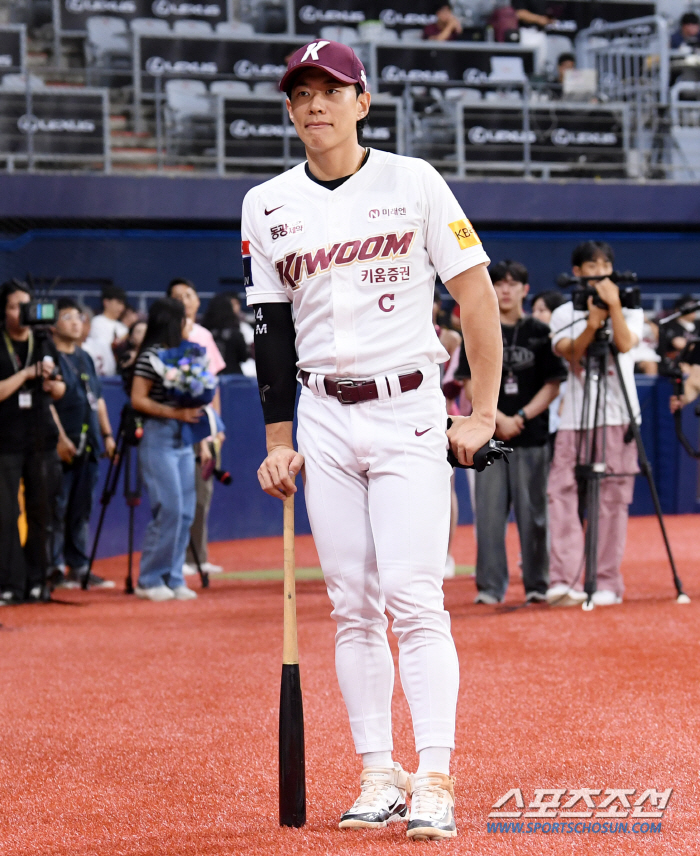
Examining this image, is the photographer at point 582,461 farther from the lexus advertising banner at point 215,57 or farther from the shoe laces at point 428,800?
the lexus advertising banner at point 215,57

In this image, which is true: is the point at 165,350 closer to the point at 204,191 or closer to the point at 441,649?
the point at 441,649

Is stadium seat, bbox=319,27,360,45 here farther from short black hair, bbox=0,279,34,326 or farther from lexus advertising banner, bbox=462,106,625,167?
short black hair, bbox=0,279,34,326

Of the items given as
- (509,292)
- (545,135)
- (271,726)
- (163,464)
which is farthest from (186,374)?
(545,135)

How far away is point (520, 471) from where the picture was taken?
23.2 feet

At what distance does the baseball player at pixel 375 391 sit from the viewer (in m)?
2.77

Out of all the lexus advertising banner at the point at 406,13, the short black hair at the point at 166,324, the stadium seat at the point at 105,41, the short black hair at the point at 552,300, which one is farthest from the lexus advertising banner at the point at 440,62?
the short black hair at the point at 166,324

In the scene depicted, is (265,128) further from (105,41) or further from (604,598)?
(604,598)

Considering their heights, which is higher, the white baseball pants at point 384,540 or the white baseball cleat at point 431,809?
the white baseball pants at point 384,540

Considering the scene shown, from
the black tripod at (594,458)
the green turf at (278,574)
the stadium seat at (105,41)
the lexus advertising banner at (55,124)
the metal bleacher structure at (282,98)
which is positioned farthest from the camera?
the stadium seat at (105,41)

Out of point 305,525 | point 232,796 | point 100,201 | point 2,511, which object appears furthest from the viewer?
point 100,201

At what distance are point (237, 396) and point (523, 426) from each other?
5.42 meters

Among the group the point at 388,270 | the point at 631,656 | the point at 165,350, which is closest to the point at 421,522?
the point at 388,270

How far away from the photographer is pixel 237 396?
11922 millimetres

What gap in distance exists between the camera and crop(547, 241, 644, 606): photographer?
678 centimetres
